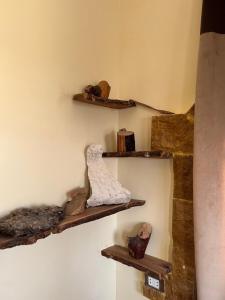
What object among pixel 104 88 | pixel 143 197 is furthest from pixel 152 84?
pixel 143 197

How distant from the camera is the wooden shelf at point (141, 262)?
1410 millimetres

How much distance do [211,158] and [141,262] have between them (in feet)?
2.45

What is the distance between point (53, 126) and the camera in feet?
4.38

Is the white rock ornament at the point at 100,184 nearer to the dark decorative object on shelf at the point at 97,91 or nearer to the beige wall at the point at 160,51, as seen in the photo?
the dark decorative object on shelf at the point at 97,91

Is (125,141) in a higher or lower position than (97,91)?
lower

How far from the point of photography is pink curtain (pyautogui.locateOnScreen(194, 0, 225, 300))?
113 centimetres

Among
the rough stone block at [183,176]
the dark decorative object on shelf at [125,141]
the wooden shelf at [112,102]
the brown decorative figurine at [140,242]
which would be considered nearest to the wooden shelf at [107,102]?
the wooden shelf at [112,102]

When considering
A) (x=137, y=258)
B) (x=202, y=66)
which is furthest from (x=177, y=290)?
(x=202, y=66)

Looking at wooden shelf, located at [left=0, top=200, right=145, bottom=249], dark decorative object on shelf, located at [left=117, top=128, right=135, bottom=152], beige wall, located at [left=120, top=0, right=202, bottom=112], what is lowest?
wooden shelf, located at [left=0, top=200, right=145, bottom=249]

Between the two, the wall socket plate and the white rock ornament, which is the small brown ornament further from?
the wall socket plate

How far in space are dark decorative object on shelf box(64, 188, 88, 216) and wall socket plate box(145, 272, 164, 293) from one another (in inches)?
22.7

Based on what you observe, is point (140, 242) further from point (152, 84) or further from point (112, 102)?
point (152, 84)

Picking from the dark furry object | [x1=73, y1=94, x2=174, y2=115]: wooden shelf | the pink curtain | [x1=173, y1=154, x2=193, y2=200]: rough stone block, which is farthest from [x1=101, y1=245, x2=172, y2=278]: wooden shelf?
[x1=73, y1=94, x2=174, y2=115]: wooden shelf

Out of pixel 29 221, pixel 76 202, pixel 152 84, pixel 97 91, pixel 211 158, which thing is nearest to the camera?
pixel 29 221
